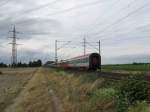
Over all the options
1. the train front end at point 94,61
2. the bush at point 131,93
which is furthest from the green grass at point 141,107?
the train front end at point 94,61

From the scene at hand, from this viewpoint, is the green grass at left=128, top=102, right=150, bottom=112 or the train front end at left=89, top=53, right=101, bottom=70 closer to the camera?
the green grass at left=128, top=102, right=150, bottom=112

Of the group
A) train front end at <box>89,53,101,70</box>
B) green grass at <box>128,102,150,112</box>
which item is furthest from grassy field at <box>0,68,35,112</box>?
green grass at <box>128,102,150,112</box>

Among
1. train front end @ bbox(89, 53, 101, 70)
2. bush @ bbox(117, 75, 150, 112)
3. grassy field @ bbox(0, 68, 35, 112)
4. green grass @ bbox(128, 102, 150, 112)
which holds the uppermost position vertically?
train front end @ bbox(89, 53, 101, 70)

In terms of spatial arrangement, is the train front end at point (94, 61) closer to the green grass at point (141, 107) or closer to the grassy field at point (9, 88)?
the grassy field at point (9, 88)

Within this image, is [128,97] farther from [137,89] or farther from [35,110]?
[35,110]

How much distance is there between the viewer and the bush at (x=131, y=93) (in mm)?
13430

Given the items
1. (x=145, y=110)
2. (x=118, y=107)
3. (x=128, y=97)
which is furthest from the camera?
(x=128, y=97)

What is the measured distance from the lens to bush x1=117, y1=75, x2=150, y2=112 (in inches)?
529

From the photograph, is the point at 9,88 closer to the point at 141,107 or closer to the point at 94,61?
the point at 94,61

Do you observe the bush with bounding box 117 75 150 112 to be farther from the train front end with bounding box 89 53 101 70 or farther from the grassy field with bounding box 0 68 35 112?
the train front end with bounding box 89 53 101 70

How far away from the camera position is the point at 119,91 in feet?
52.1

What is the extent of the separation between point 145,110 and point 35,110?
442 inches

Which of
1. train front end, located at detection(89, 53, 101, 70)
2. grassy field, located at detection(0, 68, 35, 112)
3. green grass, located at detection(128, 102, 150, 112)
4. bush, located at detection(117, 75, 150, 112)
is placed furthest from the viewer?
train front end, located at detection(89, 53, 101, 70)

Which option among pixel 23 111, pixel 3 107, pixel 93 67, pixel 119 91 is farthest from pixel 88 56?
pixel 119 91
